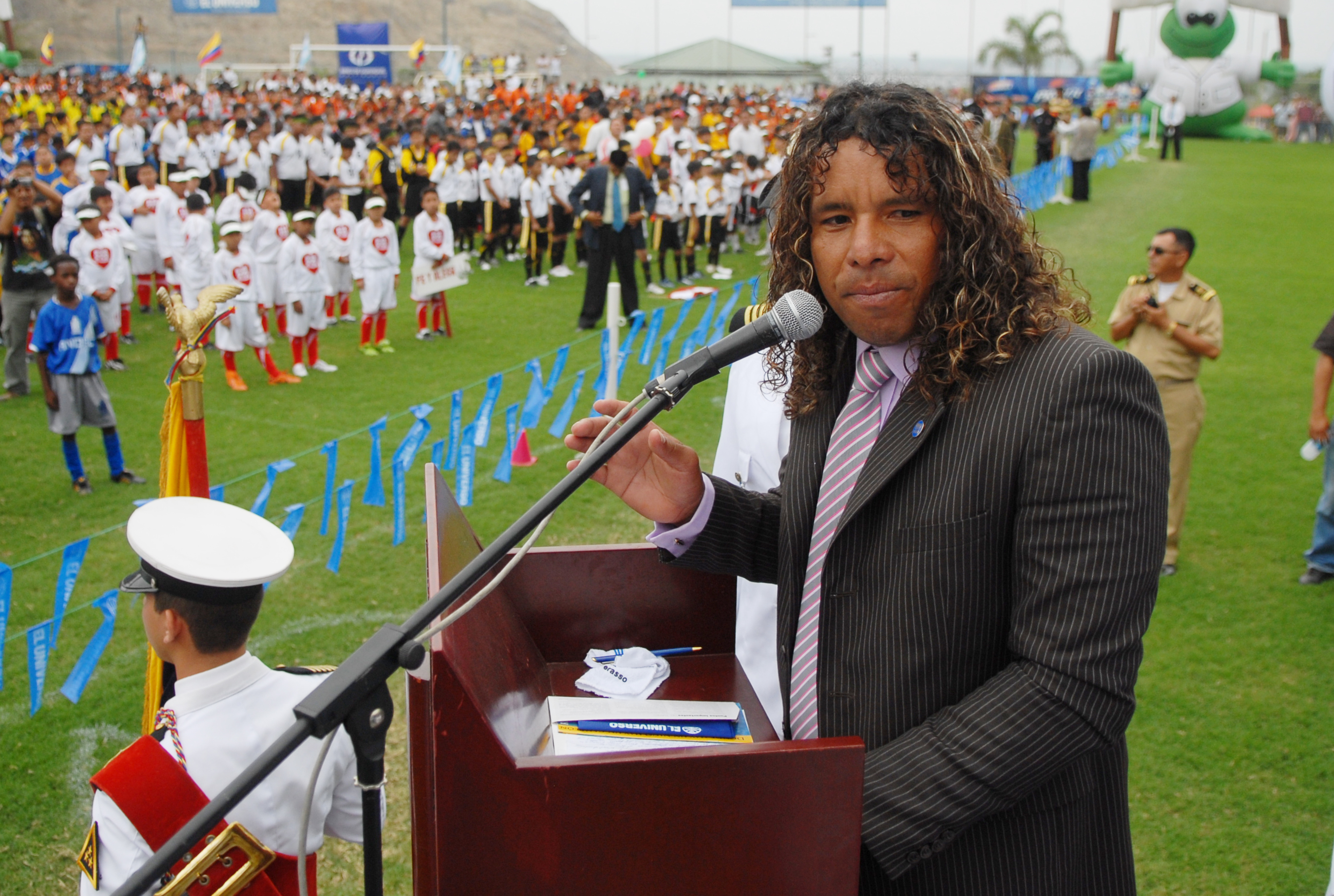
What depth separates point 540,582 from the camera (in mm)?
2066

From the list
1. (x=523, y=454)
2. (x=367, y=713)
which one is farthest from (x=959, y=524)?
(x=523, y=454)

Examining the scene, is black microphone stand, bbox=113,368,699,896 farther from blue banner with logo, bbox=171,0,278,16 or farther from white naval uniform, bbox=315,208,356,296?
blue banner with logo, bbox=171,0,278,16

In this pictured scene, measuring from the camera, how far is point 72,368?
7.68m

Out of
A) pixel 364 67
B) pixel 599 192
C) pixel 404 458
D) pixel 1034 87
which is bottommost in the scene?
pixel 404 458

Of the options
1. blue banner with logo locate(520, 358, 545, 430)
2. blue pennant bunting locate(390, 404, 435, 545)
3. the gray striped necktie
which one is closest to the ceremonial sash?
the gray striped necktie

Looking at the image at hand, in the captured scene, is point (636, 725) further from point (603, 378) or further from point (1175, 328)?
point (603, 378)

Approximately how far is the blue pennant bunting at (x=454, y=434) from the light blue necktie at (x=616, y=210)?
533 centimetres

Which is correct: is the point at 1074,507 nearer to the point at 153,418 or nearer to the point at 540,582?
the point at 540,582

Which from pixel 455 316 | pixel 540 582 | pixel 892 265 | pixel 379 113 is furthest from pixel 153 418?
pixel 379 113

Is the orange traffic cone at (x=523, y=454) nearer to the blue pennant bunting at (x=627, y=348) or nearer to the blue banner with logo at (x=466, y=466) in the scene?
the blue pennant bunting at (x=627, y=348)

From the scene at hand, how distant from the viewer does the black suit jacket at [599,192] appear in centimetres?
1307

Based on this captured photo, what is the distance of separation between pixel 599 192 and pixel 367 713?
12.2 m

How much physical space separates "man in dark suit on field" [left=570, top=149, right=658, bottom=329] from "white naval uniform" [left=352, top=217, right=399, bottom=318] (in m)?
2.39

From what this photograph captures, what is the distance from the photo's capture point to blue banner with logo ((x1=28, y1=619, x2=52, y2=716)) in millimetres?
4316
